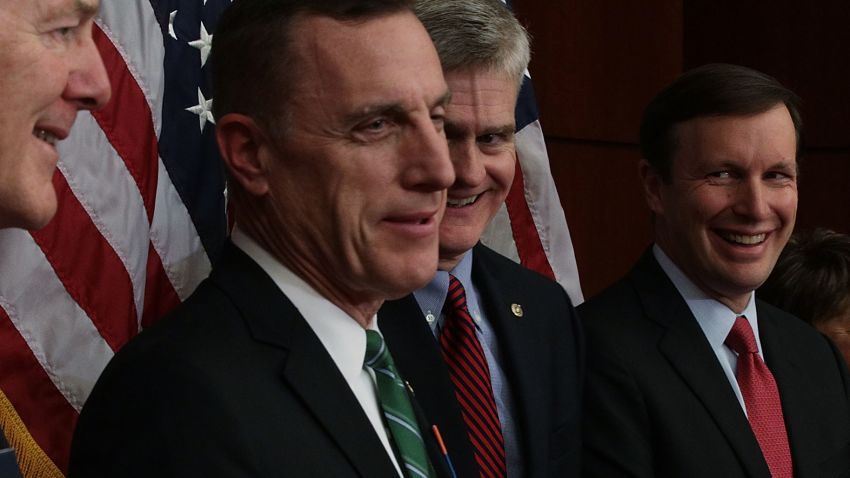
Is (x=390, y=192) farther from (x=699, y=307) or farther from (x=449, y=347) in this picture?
(x=699, y=307)

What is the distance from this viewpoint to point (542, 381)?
211 centimetres

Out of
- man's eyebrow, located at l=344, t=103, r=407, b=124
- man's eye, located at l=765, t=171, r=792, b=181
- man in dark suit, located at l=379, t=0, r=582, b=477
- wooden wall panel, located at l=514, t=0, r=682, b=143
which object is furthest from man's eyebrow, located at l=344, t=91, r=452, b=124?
wooden wall panel, located at l=514, t=0, r=682, b=143

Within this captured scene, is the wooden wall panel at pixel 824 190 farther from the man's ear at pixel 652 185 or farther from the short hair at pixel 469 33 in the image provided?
the short hair at pixel 469 33

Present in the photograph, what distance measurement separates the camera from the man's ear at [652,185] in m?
2.58

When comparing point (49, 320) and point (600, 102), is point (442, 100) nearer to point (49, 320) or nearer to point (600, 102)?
point (49, 320)

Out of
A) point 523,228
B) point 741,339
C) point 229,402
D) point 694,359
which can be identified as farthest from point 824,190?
point 229,402

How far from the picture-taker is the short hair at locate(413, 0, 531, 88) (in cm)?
203

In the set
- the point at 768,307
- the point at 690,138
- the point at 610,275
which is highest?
the point at 690,138

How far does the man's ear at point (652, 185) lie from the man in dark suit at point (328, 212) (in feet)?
3.11

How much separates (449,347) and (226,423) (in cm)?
65

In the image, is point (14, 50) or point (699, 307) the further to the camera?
point (699, 307)

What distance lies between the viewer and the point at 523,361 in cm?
211

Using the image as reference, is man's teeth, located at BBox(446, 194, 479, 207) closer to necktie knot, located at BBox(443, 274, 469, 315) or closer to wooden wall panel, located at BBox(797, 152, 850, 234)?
necktie knot, located at BBox(443, 274, 469, 315)

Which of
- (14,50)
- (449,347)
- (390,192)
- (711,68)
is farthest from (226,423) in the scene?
(711,68)
